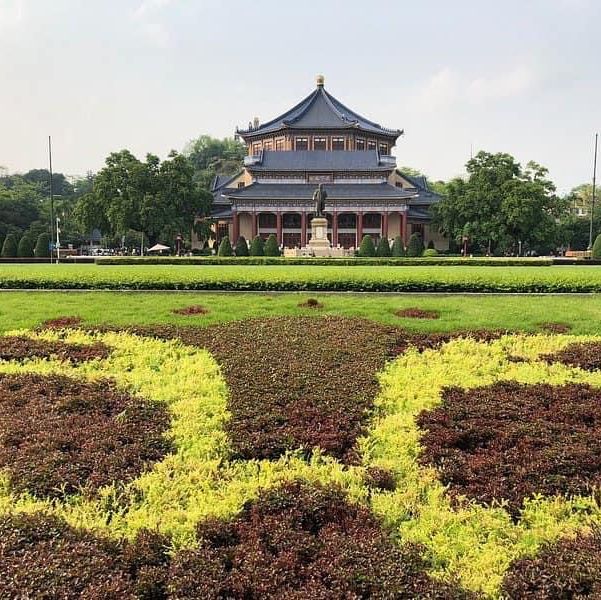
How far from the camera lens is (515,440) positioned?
515 centimetres

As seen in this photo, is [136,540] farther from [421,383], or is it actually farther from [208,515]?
[421,383]

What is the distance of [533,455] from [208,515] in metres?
2.49

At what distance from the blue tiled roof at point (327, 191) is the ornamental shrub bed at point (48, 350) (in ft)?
131

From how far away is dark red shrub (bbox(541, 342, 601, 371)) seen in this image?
7.50 metres

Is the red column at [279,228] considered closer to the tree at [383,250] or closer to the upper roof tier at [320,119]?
the upper roof tier at [320,119]

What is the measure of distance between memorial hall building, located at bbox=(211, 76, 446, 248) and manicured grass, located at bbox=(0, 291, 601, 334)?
3604 centimetres

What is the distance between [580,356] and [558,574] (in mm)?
4993

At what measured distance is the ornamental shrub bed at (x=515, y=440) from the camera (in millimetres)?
4445

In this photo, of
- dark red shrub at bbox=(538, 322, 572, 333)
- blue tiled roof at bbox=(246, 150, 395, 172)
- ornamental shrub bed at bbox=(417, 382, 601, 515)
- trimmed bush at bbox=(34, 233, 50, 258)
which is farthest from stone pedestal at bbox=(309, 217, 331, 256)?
ornamental shrub bed at bbox=(417, 382, 601, 515)

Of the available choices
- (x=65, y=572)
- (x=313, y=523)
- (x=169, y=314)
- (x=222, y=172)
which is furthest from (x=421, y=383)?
(x=222, y=172)

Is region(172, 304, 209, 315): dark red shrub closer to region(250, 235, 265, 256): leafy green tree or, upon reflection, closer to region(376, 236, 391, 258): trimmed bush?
region(250, 235, 265, 256): leafy green tree

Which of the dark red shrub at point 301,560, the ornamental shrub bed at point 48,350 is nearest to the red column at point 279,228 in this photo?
the ornamental shrub bed at point 48,350

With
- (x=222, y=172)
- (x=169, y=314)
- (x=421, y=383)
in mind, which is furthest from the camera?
(x=222, y=172)

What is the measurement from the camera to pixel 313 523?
3.95 metres
